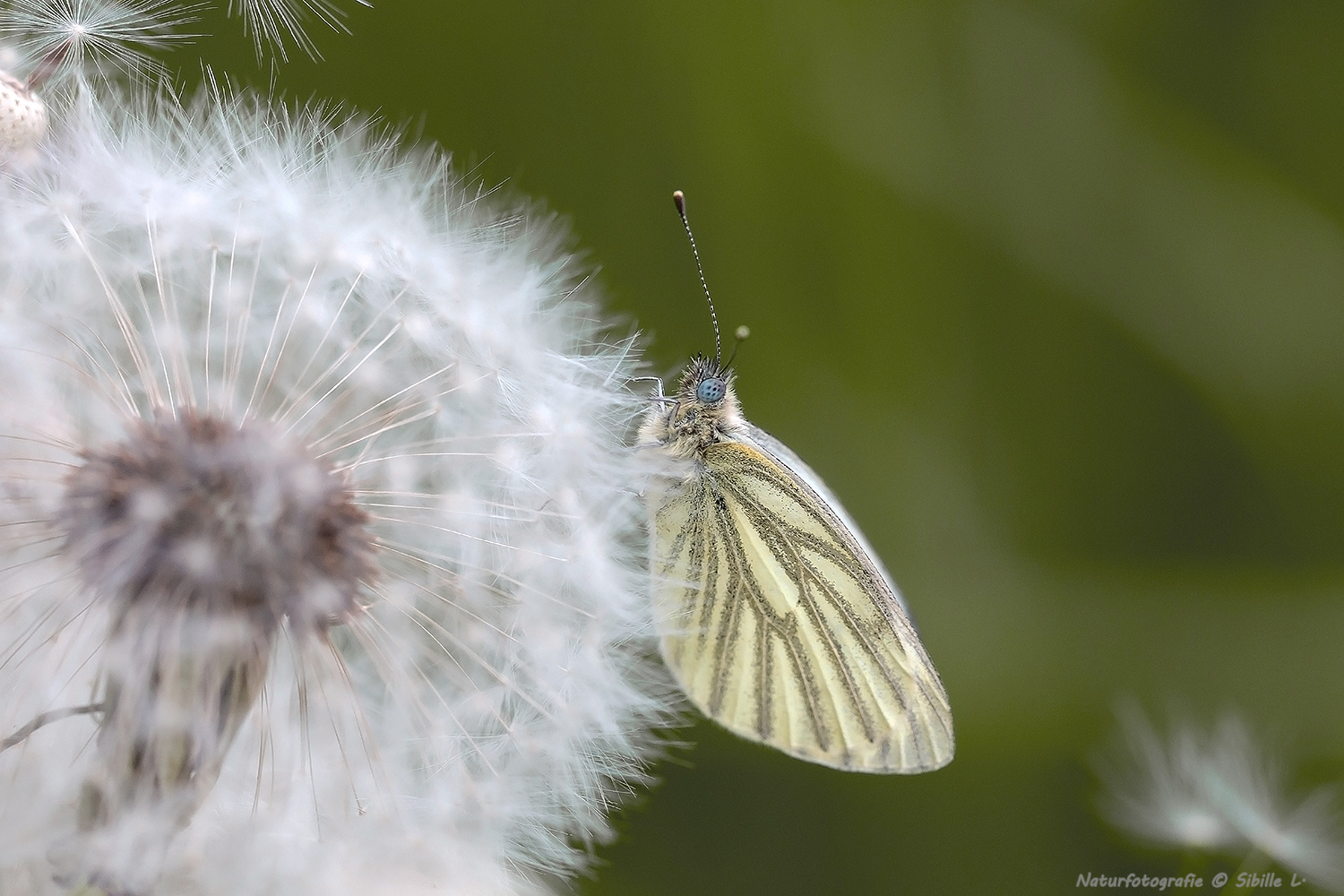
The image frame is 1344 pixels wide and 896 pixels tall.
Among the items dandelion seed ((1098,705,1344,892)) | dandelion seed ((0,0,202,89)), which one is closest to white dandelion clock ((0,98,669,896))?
dandelion seed ((0,0,202,89))

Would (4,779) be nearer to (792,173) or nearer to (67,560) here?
(67,560)

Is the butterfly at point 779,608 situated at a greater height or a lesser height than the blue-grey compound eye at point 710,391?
lesser

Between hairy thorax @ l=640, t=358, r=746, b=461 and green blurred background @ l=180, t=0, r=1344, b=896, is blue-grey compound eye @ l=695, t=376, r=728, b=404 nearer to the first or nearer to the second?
hairy thorax @ l=640, t=358, r=746, b=461

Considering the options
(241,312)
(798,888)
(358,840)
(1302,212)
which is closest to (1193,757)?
(798,888)

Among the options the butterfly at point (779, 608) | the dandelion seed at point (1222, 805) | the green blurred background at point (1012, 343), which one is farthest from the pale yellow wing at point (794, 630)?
the green blurred background at point (1012, 343)

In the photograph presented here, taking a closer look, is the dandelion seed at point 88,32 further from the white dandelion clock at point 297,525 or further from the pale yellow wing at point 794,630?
the pale yellow wing at point 794,630

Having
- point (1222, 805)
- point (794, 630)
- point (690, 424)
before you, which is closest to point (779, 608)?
point (794, 630)
